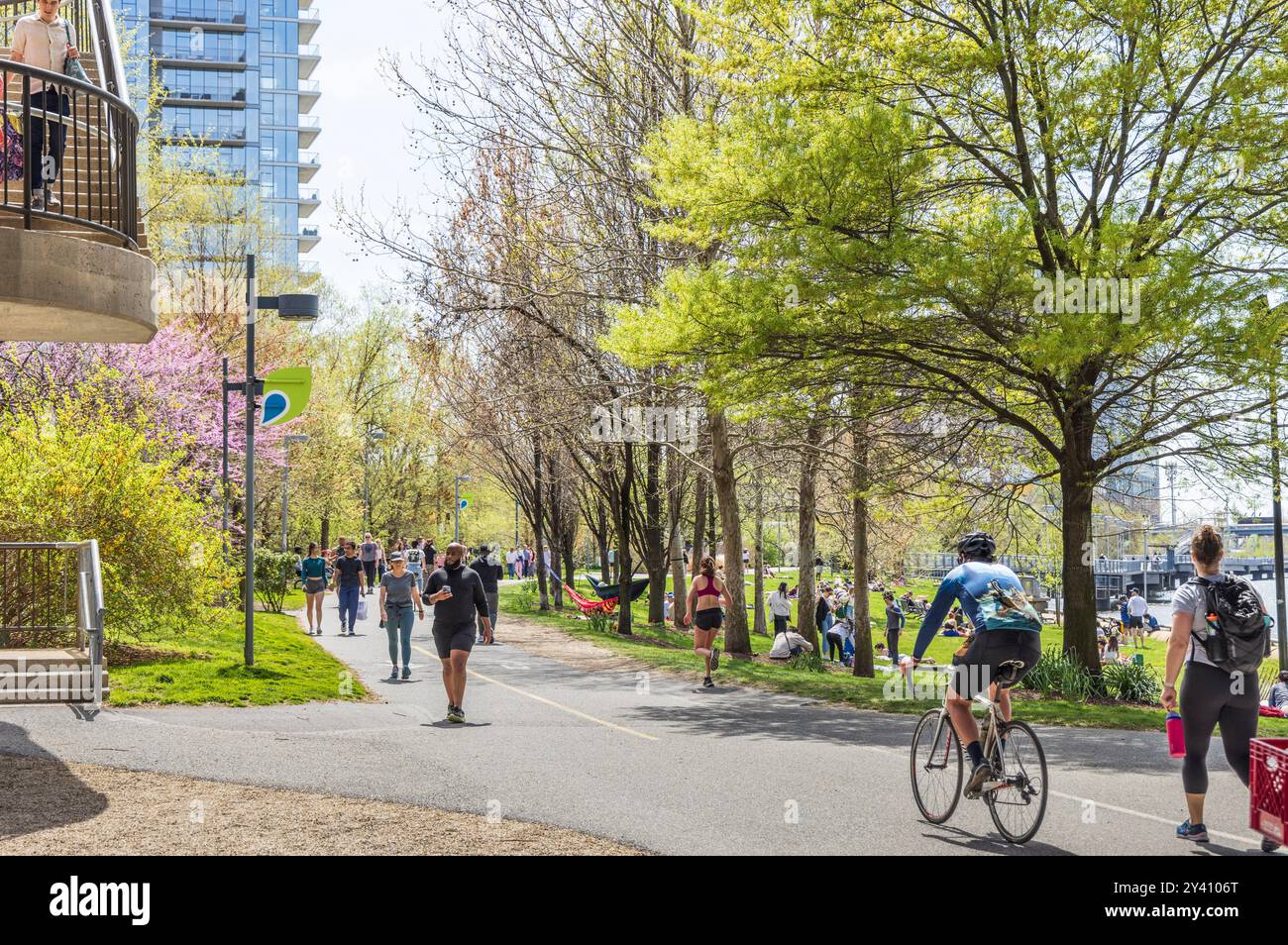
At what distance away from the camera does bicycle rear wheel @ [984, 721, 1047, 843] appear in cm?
714

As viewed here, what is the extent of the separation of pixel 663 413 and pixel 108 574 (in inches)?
472

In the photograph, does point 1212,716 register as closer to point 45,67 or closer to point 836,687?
point 836,687

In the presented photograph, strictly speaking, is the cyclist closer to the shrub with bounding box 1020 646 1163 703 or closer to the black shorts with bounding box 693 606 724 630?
the black shorts with bounding box 693 606 724 630

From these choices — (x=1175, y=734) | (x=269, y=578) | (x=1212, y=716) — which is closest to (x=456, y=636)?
(x=1175, y=734)

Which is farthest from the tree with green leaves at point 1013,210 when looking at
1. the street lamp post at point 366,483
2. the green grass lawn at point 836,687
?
the street lamp post at point 366,483

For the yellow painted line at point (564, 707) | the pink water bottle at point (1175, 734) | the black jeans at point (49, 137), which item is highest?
the black jeans at point (49, 137)

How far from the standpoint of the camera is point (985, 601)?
7.43 metres

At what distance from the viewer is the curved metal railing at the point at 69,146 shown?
9.23m

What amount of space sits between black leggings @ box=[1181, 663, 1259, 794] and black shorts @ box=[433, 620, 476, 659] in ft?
23.8

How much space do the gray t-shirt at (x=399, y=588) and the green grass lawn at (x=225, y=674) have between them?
3.98 feet

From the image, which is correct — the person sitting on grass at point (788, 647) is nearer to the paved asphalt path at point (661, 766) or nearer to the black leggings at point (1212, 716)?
the paved asphalt path at point (661, 766)

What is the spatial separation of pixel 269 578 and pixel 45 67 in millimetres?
20263
